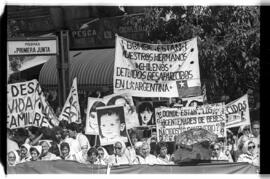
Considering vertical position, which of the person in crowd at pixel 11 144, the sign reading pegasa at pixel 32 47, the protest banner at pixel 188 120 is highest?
the sign reading pegasa at pixel 32 47

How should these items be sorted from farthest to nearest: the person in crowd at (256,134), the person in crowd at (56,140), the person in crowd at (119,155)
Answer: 1. the person in crowd at (56,140)
2. the person in crowd at (119,155)
3. the person in crowd at (256,134)

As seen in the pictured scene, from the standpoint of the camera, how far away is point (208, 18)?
30.5 feet

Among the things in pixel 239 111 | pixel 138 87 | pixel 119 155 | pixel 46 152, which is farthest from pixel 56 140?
pixel 239 111

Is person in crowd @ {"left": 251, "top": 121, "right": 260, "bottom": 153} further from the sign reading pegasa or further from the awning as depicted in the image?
the sign reading pegasa

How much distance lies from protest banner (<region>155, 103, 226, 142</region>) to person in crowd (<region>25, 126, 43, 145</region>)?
1.89 meters

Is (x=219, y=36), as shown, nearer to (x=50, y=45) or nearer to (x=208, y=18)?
(x=208, y=18)

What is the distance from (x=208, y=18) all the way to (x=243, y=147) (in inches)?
81.4

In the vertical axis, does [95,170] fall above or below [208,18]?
below

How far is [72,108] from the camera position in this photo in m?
9.45

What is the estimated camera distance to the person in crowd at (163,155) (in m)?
9.32

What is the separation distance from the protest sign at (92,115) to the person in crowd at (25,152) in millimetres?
989

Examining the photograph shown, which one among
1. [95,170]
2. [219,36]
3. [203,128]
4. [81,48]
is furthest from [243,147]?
[81,48]

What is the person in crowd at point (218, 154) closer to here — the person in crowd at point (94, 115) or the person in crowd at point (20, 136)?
the person in crowd at point (94, 115)

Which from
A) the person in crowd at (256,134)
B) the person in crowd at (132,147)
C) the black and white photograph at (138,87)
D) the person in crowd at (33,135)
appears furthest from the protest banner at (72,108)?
the person in crowd at (256,134)
